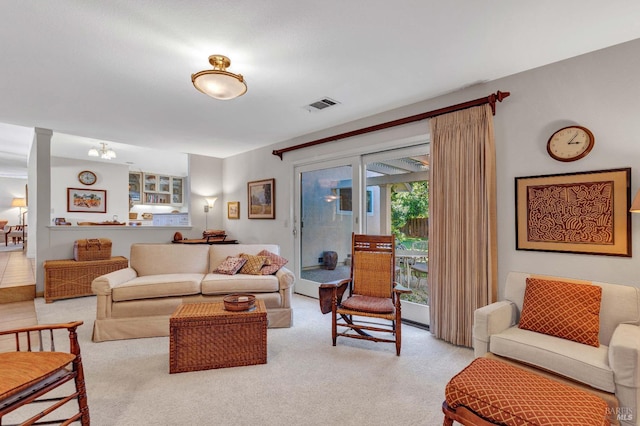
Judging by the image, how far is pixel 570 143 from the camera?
241 centimetres

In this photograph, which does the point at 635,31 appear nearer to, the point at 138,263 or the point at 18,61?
the point at 18,61

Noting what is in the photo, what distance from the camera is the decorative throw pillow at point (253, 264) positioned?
11.9 ft

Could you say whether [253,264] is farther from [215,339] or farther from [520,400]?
[520,400]

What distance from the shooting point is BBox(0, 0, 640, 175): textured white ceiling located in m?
1.90

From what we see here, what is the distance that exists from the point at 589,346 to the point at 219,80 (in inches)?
123

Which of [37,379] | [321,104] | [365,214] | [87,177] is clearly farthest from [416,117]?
[87,177]

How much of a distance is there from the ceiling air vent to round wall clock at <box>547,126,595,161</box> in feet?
6.89

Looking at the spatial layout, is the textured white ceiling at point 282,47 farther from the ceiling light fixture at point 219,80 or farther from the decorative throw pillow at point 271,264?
the decorative throw pillow at point 271,264

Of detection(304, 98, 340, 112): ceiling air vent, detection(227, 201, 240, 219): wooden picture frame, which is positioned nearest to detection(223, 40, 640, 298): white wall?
detection(304, 98, 340, 112): ceiling air vent

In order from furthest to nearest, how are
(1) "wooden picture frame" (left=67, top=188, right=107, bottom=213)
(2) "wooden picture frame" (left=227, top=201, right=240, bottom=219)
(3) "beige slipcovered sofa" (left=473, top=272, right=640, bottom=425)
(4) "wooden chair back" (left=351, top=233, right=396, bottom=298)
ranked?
(1) "wooden picture frame" (left=67, top=188, right=107, bottom=213) → (2) "wooden picture frame" (left=227, top=201, right=240, bottom=219) → (4) "wooden chair back" (left=351, top=233, right=396, bottom=298) → (3) "beige slipcovered sofa" (left=473, top=272, right=640, bottom=425)

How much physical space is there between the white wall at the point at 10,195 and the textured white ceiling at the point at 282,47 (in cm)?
869

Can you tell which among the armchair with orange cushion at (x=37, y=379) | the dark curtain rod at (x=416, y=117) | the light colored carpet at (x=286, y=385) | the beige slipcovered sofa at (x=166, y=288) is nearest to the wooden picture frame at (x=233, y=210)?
the dark curtain rod at (x=416, y=117)

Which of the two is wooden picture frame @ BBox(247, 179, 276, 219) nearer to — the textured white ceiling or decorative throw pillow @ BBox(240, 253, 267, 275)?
decorative throw pillow @ BBox(240, 253, 267, 275)

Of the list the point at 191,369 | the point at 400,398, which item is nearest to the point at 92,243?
the point at 191,369
